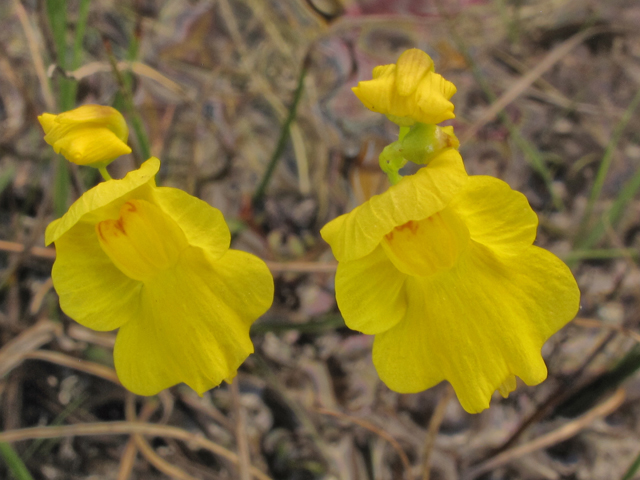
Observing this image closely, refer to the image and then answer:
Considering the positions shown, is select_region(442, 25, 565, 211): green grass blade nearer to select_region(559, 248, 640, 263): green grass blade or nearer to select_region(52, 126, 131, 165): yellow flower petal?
select_region(559, 248, 640, 263): green grass blade

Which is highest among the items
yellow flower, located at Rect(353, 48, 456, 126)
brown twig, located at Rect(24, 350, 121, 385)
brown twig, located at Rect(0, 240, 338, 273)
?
yellow flower, located at Rect(353, 48, 456, 126)

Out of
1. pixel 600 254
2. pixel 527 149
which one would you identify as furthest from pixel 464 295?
pixel 527 149

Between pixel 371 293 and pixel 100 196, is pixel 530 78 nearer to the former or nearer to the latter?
pixel 371 293

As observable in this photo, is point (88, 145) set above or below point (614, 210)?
above

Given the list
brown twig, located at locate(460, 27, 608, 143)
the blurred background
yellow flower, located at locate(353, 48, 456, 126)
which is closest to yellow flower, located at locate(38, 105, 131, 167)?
the blurred background

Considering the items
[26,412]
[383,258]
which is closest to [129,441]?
[26,412]

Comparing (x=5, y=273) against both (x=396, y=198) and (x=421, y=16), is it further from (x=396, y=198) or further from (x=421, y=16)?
(x=421, y=16)
